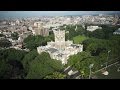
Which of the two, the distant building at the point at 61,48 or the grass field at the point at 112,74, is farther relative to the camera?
the distant building at the point at 61,48

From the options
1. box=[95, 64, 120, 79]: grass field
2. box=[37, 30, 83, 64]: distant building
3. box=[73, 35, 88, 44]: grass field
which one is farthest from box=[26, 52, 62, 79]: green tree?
box=[95, 64, 120, 79]: grass field

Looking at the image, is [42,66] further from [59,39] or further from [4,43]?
[4,43]

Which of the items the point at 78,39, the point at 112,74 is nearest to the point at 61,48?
the point at 78,39

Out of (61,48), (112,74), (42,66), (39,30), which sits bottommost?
(112,74)

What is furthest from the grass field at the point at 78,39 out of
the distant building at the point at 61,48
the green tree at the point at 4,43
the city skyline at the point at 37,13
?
the green tree at the point at 4,43

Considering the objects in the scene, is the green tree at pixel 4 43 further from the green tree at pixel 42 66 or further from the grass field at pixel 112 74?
the grass field at pixel 112 74

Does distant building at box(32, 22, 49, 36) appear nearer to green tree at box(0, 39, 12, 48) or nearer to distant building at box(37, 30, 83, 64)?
distant building at box(37, 30, 83, 64)

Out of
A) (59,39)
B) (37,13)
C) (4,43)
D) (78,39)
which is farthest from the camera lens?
(59,39)
